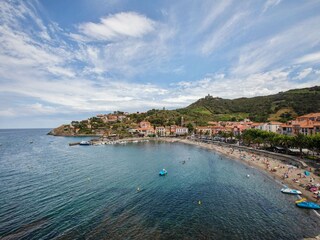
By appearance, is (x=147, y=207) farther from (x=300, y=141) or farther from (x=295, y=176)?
(x=300, y=141)

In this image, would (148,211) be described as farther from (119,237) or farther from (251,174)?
(251,174)

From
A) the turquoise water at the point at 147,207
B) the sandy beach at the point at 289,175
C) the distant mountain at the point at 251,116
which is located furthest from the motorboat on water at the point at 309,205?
the distant mountain at the point at 251,116

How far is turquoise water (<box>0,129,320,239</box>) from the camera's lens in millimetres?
22547

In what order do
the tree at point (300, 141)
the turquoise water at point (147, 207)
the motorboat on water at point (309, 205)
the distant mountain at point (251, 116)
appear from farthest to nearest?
the distant mountain at point (251, 116), the tree at point (300, 141), the motorboat on water at point (309, 205), the turquoise water at point (147, 207)

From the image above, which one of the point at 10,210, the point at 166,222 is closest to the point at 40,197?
the point at 10,210

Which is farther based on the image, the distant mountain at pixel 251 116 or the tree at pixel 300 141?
the distant mountain at pixel 251 116

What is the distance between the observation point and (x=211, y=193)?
35.0 meters

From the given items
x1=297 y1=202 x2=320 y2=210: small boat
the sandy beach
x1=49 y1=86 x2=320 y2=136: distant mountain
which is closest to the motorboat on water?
x1=297 y1=202 x2=320 y2=210: small boat

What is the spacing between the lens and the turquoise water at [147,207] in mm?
22547

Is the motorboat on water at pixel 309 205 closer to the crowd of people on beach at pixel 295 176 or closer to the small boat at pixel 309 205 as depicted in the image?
the small boat at pixel 309 205

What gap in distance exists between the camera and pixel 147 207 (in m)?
29.1

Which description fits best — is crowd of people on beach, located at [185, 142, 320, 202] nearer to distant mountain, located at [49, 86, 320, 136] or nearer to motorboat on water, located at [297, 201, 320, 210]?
motorboat on water, located at [297, 201, 320, 210]

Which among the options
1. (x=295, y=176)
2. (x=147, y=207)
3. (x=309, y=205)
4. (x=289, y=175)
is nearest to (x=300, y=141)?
(x=289, y=175)

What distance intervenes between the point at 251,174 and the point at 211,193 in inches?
674
